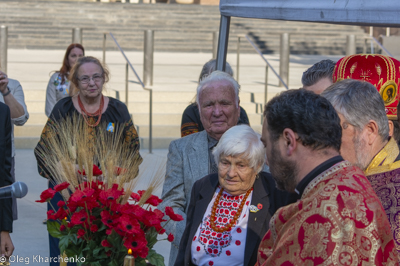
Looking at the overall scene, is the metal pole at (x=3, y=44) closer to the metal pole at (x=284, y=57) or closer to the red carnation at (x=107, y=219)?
the metal pole at (x=284, y=57)

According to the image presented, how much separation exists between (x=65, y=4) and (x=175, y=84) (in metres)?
9.83

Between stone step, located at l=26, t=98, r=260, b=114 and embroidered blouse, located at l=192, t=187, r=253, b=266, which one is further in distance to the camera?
stone step, located at l=26, t=98, r=260, b=114

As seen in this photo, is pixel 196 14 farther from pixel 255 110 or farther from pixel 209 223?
pixel 209 223

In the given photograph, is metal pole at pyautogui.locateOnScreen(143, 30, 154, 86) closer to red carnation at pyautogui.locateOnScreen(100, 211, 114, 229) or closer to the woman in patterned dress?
the woman in patterned dress

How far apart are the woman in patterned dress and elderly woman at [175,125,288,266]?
14.5 feet

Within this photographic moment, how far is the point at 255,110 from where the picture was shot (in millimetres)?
11594

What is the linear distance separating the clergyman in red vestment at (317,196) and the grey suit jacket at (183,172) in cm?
140

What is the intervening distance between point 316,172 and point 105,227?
0.88 m

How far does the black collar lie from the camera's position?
187 cm

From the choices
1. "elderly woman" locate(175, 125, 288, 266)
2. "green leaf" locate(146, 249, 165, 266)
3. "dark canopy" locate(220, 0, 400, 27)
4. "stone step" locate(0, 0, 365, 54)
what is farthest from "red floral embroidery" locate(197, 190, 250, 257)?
"stone step" locate(0, 0, 365, 54)

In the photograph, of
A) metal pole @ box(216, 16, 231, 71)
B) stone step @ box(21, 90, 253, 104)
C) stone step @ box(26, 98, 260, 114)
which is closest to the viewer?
metal pole @ box(216, 16, 231, 71)

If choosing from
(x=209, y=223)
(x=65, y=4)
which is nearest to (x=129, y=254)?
(x=209, y=223)

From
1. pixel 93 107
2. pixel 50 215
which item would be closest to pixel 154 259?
pixel 50 215

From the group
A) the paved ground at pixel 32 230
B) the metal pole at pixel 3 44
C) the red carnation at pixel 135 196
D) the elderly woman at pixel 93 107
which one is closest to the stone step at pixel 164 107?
the metal pole at pixel 3 44
